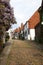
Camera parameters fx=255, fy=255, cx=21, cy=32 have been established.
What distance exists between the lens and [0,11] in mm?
16359

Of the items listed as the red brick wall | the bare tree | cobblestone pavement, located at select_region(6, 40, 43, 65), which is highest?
the red brick wall

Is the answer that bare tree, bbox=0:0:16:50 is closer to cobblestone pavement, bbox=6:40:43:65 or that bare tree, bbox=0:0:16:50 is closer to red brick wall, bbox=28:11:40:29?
cobblestone pavement, bbox=6:40:43:65

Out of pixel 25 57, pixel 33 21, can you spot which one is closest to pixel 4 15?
pixel 25 57

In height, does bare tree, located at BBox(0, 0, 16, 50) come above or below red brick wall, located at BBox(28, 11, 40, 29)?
below

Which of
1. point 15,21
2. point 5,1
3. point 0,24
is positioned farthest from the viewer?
point 15,21

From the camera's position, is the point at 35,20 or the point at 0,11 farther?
the point at 35,20

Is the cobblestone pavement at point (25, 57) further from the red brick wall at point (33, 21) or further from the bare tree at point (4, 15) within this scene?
the red brick wall at point (33, 21)

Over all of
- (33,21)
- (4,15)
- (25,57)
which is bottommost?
(25,57)

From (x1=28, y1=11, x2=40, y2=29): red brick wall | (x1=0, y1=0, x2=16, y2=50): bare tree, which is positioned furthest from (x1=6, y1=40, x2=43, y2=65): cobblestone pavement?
(x1=28, y1=11, x2=40, y2=29): red brick wall

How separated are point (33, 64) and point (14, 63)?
1.34m

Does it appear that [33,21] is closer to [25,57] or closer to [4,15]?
[25,57]

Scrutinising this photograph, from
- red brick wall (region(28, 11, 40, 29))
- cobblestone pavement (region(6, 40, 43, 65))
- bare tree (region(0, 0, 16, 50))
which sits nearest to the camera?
bare tree (region(0, 0, 16, 50))

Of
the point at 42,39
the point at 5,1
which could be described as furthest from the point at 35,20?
the point at 5,1

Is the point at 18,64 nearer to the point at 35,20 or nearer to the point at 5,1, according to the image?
the point at 5,1
